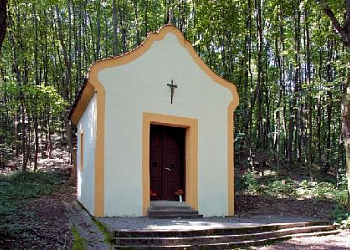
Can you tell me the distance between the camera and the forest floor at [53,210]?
239 inches

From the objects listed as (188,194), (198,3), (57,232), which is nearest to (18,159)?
(198,3)

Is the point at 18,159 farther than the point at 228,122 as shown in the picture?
Yes

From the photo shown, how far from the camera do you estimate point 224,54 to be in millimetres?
17625

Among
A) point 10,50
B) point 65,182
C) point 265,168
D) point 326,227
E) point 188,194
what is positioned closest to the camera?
point 326,227

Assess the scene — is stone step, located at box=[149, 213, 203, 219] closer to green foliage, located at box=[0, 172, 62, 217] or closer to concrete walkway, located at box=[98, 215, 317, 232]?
concrete walkway, located at box=[98, 215, 317, 232]

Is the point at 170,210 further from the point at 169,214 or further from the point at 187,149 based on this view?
the point at 187,149

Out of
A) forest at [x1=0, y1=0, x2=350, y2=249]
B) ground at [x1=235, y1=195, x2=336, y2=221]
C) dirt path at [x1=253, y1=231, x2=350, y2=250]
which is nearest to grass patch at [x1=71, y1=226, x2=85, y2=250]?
dirt path at [x1=253, y1=231, x2=350, y2=250]

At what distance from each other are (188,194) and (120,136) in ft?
8.32

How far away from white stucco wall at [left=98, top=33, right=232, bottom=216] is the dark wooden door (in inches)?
26.1

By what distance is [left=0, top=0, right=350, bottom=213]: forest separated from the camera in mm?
16438

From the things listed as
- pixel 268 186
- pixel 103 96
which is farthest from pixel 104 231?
pixel 268 186

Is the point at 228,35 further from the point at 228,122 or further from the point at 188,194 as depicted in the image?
the point at 188,194

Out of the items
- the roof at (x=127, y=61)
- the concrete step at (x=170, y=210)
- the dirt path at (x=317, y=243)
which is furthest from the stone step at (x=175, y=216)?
the roof at (x=127, y=61)

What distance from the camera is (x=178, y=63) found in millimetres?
10484
